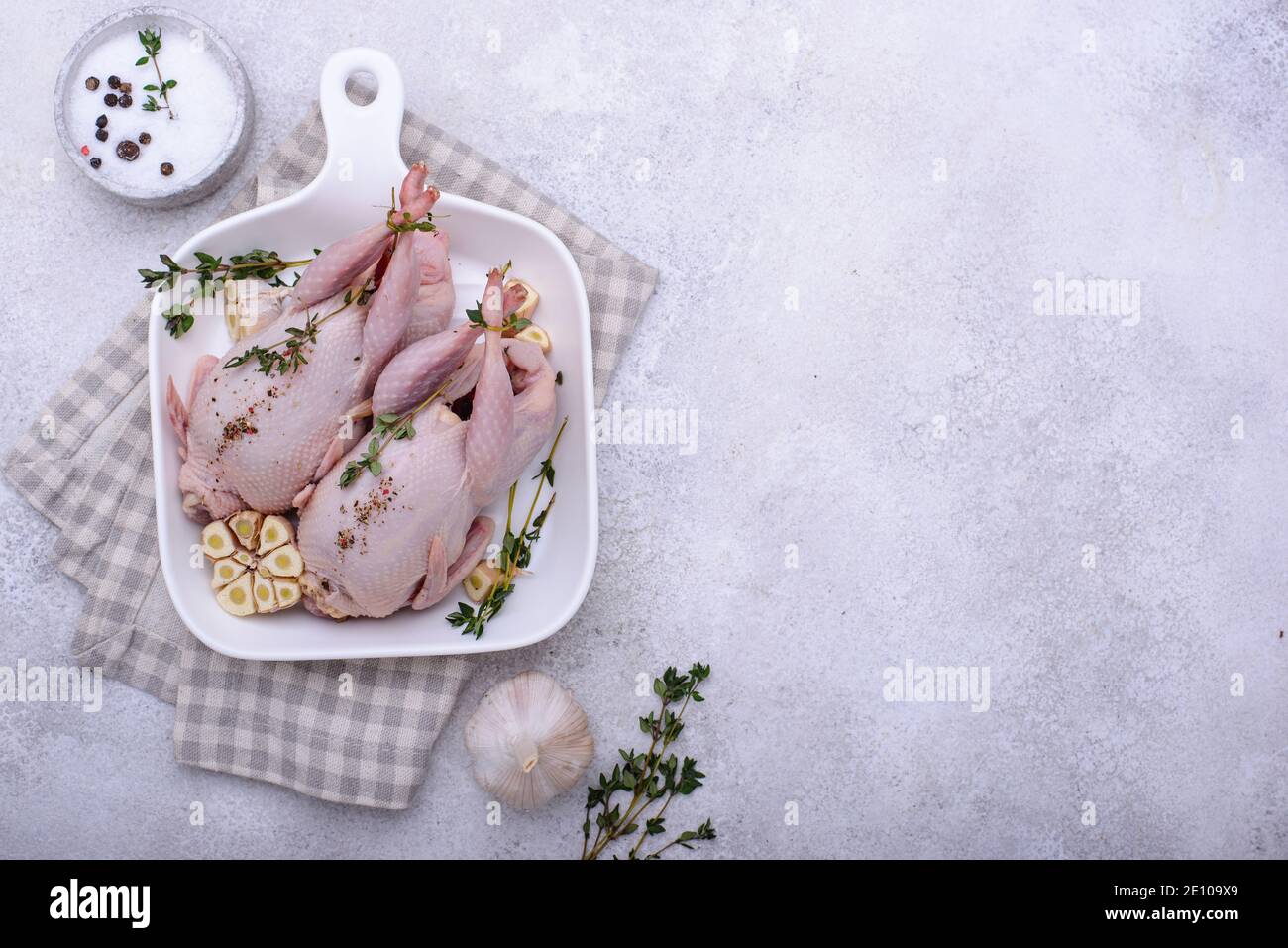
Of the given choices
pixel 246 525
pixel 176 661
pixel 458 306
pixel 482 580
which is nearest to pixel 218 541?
pixel 246 525

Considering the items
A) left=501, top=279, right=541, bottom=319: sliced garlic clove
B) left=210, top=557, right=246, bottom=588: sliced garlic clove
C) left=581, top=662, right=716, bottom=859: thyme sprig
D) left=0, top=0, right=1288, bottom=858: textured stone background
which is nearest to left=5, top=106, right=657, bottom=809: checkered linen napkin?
left=0, top=0, right=1288, bottom=858: textured stone background

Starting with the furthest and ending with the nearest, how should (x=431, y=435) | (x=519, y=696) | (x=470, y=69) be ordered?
(x=470, y=69), (x=519, y=696), (x=431, y=435)

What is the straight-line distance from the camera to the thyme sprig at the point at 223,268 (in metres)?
1.43

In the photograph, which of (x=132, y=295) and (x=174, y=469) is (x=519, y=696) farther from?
(x=132, y=295)

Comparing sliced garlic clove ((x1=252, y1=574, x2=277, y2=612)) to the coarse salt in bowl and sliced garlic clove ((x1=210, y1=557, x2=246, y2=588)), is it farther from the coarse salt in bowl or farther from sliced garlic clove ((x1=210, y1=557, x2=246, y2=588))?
the coarse salt in bowl

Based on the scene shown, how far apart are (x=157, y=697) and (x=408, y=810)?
1.38 feet

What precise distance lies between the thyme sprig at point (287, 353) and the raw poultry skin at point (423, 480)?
11cm

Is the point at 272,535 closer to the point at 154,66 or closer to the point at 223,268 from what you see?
the point at 223,268

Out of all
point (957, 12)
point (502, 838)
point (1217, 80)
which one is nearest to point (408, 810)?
point (502, 838)

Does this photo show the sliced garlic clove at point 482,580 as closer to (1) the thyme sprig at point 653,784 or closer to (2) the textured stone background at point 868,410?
(2) the textured stone background at point 868,410

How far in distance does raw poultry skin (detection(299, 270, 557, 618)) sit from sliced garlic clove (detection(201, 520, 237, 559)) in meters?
0.12

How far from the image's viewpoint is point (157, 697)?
5.21 ft
